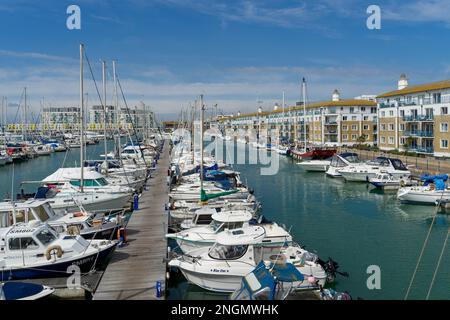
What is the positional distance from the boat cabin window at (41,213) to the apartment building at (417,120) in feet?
161

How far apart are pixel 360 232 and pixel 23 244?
1966 cm

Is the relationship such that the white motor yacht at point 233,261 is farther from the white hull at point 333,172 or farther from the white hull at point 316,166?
the white hull at point 316,166

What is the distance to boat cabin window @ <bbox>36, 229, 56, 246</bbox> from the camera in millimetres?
17766

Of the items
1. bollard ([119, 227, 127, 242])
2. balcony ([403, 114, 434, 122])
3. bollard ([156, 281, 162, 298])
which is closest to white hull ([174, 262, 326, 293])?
bollard ([156, 281, 162, 298])

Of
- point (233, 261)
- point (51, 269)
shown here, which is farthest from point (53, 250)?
point (233, 261)

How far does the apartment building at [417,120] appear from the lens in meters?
55.7

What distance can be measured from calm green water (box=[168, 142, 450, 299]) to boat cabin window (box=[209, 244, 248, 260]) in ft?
5.07

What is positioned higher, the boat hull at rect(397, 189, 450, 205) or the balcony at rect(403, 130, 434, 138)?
the balcony at rect(403, 130, 434, 138)

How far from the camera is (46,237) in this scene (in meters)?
18.1

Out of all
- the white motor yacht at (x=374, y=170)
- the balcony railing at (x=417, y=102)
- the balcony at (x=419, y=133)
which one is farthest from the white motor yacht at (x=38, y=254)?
the balcony at (x=419, y=133)

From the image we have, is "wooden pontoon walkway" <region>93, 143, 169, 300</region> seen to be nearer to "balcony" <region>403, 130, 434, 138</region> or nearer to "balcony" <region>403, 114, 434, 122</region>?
"balcony" <region>403, 130, 434, 138</region>

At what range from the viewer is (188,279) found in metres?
18.3

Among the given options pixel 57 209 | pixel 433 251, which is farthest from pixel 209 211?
pixel 433 251
